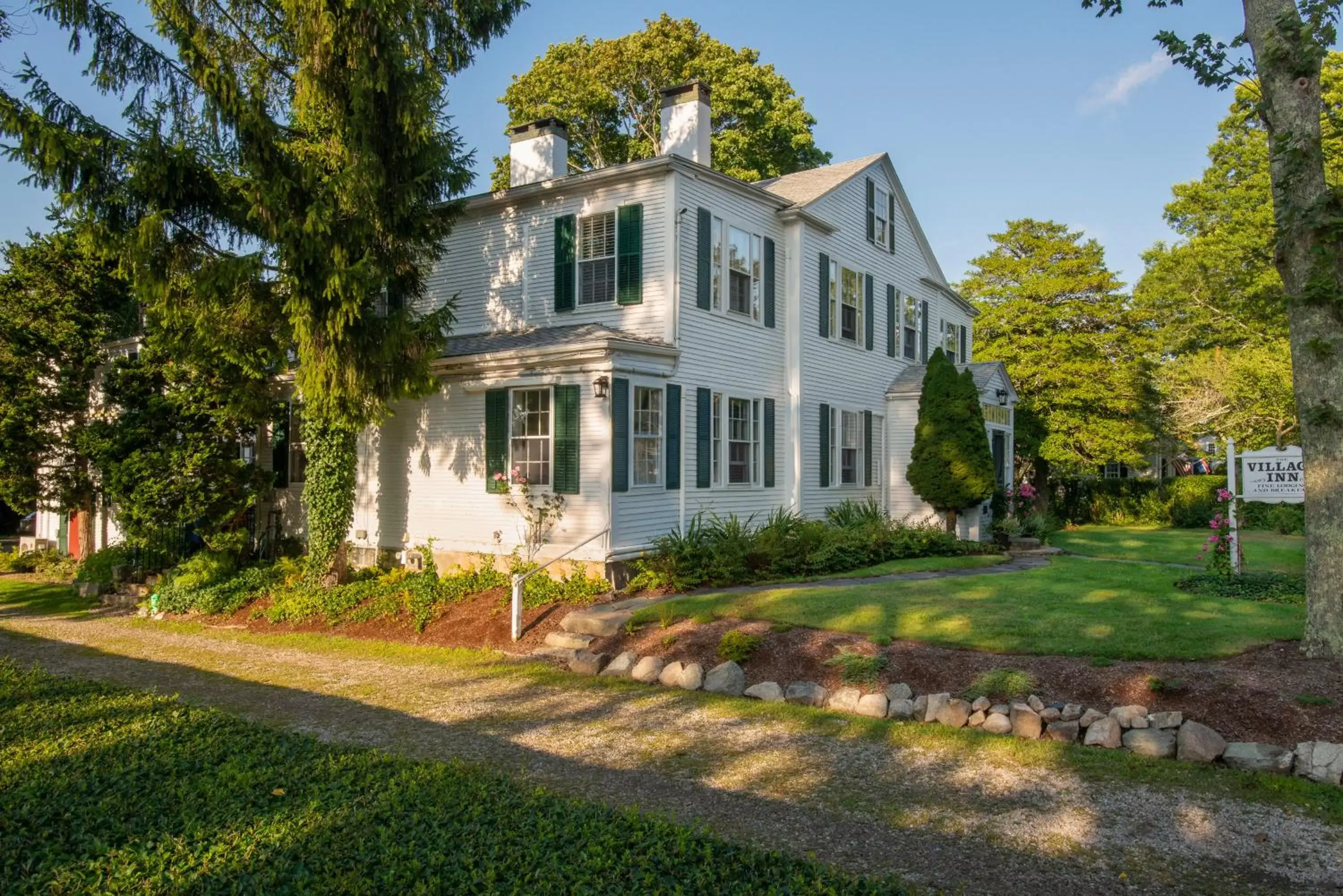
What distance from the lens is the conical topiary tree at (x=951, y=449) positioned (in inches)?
659

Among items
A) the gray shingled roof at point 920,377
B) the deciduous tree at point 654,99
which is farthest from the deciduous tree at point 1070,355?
the deciduous tree at point 654,99

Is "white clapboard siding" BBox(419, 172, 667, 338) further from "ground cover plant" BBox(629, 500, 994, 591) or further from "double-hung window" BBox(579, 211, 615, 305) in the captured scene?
"ground cover plant" BBox(629, 500, 994, 591)

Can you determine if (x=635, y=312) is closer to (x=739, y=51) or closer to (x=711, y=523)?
(x=711, y=523)

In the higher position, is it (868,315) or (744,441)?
(868,315)

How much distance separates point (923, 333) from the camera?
830 inches

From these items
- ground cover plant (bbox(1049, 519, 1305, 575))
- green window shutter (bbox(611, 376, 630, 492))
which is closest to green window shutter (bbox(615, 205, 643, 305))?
green window shutter (bbox(611, 376, 630, 492))

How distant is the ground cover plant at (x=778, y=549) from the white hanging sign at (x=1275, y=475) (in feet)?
17.4

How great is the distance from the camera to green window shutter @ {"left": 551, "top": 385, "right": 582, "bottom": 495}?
39.9ft

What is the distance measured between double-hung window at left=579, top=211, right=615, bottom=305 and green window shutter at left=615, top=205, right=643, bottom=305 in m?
0.17

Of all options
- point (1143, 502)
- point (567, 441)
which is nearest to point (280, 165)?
point (567, 441)

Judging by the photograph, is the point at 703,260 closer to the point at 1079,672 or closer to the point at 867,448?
the point at 867,448

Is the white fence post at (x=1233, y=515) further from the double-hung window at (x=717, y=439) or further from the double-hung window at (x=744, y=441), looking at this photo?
the double-hung window at (x=717, y=439)

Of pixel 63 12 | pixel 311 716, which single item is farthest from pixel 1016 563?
pixel 63 12

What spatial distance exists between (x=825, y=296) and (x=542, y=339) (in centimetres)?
625
